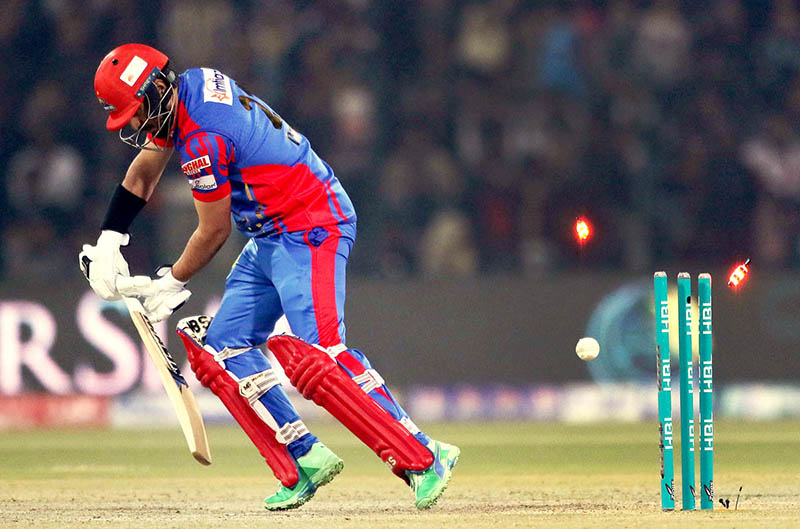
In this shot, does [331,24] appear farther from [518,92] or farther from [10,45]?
[10,45]

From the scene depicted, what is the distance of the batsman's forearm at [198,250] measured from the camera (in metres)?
4.88

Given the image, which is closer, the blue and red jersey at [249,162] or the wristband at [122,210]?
the blue and red jersey at [249,162]

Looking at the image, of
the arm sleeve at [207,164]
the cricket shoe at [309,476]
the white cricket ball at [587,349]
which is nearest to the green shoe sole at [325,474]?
the cricket shoe at [309,476]

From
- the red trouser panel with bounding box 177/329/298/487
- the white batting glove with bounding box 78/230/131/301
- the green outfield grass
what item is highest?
the white batting glove with bounding box 78/230/131/301

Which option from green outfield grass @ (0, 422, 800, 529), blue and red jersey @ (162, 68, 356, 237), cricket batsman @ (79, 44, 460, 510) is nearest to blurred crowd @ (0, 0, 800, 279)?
green outfield grass @ (0, 422, 800, 529)

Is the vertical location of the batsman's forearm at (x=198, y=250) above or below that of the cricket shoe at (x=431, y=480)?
above

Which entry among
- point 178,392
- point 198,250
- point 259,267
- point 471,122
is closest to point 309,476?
point 178,392

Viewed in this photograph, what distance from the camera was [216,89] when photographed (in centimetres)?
493

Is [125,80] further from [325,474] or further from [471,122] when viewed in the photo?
[471,122]

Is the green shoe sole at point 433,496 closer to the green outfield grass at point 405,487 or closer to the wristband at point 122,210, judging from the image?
the green outfield grass at point 405,487

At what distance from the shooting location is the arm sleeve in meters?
4.77

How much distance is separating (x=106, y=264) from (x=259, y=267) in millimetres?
540

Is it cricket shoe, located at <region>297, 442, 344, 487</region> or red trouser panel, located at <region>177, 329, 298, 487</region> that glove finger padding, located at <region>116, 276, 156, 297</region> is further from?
cricket shoe, located at <region>297, 442, 344, 487</region>

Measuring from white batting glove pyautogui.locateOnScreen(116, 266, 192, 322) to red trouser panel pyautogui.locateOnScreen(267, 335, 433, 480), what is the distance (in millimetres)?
515
